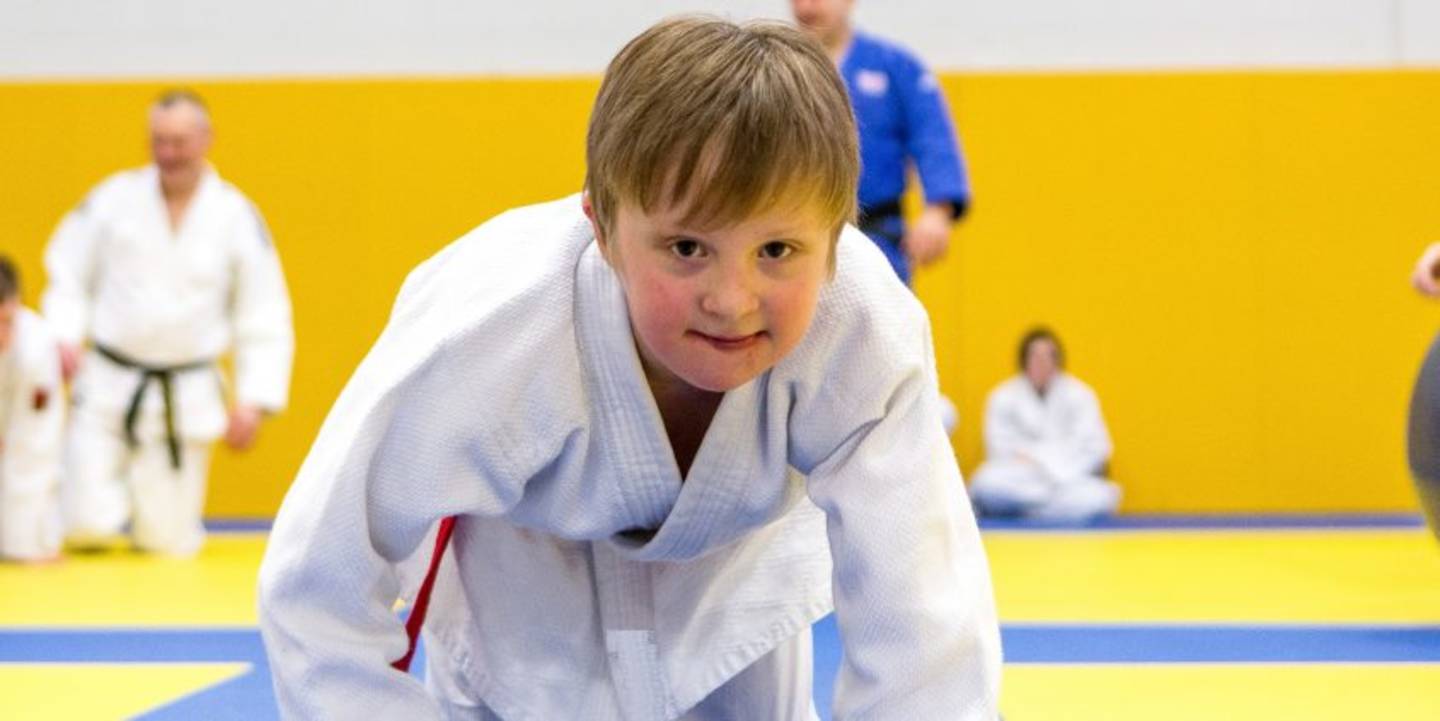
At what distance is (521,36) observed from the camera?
9.78 meters

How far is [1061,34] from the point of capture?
9656 mm

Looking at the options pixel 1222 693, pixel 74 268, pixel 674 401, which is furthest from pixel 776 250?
pixel 74 268

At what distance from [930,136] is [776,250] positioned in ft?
13.4

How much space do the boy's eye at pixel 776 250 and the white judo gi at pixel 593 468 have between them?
220 millimetres

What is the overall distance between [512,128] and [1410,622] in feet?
19.0

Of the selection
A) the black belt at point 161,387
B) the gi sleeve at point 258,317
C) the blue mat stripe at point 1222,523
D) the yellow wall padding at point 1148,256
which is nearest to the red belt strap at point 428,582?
the gi sleeve at point 258,317

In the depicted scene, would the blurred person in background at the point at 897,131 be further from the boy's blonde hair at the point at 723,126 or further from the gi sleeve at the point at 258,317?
the boy's blonde hair at the point at 723,126

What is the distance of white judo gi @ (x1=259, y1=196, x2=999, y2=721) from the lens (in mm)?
2047

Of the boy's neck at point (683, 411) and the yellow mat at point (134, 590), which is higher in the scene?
the boy's neck at point (683, 411)

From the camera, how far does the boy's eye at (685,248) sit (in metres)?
1.89

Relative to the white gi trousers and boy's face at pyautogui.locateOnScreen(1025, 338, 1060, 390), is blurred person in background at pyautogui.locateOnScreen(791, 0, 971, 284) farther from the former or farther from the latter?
the white gi trousers

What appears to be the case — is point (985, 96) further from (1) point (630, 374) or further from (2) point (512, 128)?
(1) point (630, 374)

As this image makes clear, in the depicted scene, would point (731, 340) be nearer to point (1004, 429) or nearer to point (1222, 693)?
point (1222, 693)

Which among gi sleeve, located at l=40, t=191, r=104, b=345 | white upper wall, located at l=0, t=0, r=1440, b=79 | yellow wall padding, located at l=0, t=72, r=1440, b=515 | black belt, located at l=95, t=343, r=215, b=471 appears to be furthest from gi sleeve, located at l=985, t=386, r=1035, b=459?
gi sleeve, located at l=40, t=191, r=104, b=345
